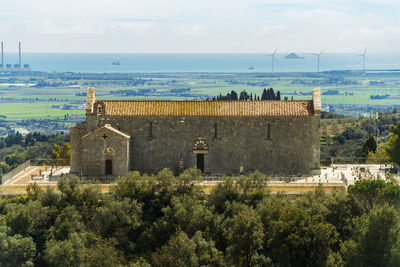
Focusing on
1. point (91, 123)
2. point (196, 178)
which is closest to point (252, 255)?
point (196, 178)

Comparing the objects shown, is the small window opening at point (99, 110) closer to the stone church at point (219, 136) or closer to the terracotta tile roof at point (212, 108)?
the stone church at point (219, 136)

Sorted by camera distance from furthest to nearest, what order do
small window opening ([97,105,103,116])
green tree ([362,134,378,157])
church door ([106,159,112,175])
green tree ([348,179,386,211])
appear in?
green tree ([362,134,378,157]), small window opening ([97,105,103,116]), church door ([106,159,112,175]), green tree ([348,179,386,211])

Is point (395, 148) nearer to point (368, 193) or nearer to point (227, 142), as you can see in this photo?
point (368, 193)

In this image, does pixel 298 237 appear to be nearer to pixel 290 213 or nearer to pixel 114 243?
pixel 290 213

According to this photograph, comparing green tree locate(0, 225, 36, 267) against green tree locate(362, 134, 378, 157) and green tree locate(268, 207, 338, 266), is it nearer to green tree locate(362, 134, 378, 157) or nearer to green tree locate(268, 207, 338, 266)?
green tree locate(268, 207, 338, 266)

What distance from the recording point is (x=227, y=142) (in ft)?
128

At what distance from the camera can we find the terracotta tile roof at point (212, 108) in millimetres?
38938

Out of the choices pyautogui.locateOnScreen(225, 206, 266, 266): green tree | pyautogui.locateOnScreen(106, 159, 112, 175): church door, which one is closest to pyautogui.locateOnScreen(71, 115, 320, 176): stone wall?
pyautogui.locateOnScreen(106, 159, 112, 175): church door

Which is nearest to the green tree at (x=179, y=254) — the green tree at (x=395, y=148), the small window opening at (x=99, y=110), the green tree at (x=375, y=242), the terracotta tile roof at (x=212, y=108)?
the green tree at (x=375, y=242)

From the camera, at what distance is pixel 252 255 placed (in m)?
29.8

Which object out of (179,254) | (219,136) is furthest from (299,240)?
(219,136)

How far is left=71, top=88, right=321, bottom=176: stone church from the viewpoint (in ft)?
127

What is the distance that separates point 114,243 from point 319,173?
13.4 meters

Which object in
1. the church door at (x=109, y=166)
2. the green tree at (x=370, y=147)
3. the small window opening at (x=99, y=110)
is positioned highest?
the small window opening at (x=99, y=110)
